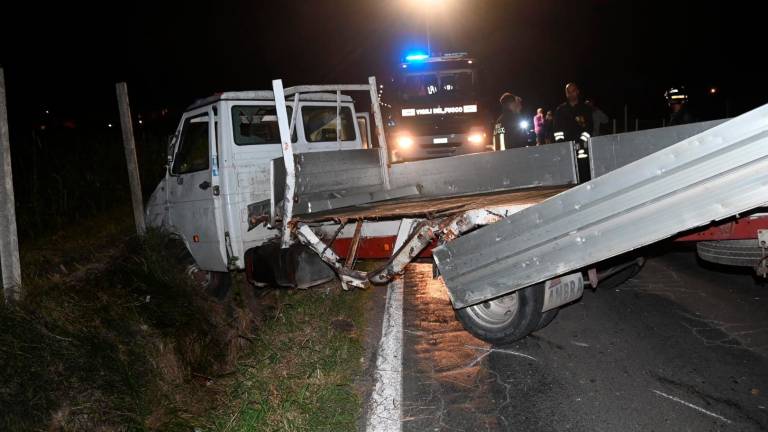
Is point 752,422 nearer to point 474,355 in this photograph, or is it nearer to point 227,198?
point 474,355

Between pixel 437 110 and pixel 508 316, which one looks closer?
pixel 508 316

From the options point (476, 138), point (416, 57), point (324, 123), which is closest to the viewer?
point (324, 123)

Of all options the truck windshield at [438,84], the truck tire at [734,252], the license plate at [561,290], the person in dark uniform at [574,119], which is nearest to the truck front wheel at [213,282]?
the license plate at [561,290]

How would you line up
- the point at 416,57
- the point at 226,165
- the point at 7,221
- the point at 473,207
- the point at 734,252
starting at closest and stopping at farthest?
the point at 734,252 → the point at 473,207 → the point at 7,221 → the point at 226,165 → the point at 416,57

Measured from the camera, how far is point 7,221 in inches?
189

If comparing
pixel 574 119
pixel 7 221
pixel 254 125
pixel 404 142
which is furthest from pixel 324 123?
pixel 404 142

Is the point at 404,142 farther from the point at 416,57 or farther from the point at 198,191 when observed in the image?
the point at 198,191

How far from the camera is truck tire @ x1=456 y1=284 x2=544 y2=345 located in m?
4.43

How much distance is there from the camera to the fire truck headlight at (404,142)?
517 inches

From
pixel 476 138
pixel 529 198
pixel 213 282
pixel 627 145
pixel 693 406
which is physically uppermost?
pixel 476 138

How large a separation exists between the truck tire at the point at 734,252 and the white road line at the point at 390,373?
2119mm

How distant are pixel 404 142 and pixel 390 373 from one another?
9156 mm

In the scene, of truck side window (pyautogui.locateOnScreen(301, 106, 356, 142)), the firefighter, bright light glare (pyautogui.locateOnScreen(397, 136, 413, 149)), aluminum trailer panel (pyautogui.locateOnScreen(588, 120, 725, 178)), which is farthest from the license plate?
bright light glare (pyautogui.locateOnScreen(397, 136, 413, 149))

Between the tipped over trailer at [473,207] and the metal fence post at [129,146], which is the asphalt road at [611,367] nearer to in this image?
the tipped over trailer at [473,207]
